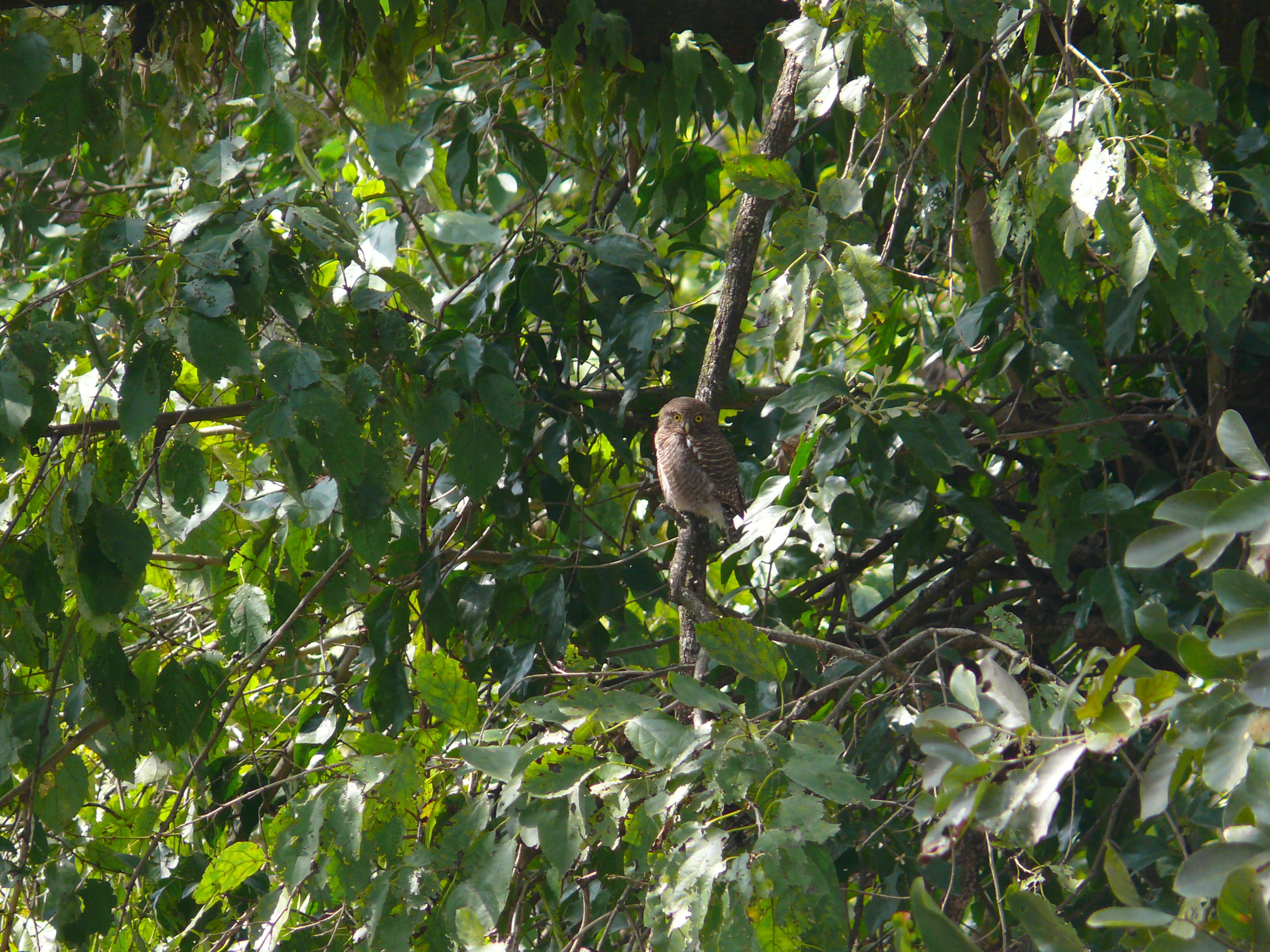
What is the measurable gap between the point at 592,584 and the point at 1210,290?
131 centimetres

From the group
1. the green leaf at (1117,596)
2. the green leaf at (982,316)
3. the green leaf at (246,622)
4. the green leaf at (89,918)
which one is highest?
the green leaf at (982,316)

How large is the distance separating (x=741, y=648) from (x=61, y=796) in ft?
5.24

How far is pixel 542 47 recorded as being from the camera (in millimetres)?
2771

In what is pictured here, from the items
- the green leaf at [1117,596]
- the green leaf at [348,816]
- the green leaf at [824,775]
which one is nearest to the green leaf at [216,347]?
the green leaf at [348,816]

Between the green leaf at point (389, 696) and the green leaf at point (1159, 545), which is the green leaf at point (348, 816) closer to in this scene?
the green leaf at point (389, 696)

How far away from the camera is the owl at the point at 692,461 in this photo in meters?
2.64

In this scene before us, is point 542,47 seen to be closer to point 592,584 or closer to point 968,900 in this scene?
A: point 592,584

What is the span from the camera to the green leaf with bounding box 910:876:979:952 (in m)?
1.02

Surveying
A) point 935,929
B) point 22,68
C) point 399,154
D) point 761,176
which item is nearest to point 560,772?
point 935,929

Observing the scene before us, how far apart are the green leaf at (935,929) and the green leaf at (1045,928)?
3.9 inches

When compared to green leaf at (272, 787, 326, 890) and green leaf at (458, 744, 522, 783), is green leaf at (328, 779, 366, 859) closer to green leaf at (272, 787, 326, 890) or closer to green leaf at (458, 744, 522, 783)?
green leaf at (272, 787, 326, 890)

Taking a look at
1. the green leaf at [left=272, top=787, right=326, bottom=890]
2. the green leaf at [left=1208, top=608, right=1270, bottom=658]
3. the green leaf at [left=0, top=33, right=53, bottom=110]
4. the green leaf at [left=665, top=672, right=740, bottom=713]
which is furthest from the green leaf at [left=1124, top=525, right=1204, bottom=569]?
the green leaf at [left=0, top=33, right=53, bottom=110]

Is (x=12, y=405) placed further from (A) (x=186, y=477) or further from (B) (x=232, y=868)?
(B) (x=232, y=868)

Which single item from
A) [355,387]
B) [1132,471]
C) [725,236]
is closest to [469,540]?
[355,387]
